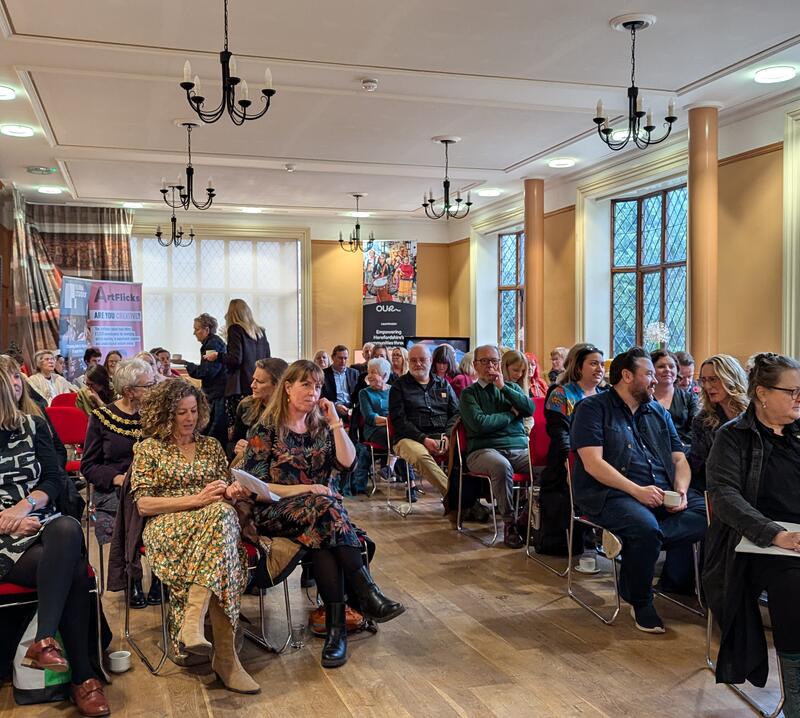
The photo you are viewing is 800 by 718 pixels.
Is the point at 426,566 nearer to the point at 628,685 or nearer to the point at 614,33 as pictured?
the point at 628,685

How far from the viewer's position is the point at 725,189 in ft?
26.5

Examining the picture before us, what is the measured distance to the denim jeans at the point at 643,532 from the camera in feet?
13.2

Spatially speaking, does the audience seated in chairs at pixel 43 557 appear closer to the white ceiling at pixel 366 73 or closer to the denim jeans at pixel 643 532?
the denim jeans at pixel 643 532

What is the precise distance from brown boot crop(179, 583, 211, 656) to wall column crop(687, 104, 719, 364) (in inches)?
216

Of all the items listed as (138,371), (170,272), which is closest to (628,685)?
(138,371)

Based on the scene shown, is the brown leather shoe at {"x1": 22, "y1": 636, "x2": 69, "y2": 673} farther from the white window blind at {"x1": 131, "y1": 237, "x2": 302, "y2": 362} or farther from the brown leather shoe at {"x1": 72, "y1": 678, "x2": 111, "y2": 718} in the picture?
the white window blind at {"x1": 131, "y1": 237, "x2": 302, "y2": 362}

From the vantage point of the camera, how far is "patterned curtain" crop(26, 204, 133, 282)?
1279 cm

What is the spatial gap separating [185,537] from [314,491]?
25.5 inches

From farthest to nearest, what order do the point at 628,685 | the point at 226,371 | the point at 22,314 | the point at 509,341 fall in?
1. the point at 509,341
2. the point at 22,314
3. the point at 226,371
4. the point at 628,685

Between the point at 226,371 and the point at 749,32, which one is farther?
the point at 226,371

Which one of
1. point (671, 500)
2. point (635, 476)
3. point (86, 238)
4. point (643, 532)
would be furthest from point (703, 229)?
point (86, 238)

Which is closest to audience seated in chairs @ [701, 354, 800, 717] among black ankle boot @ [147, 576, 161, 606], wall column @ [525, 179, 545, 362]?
Answer: black ankle boot @ [147, 576, 161, 606]

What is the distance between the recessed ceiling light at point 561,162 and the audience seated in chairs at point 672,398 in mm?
5208

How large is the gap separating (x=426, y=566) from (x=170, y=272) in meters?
10.1
